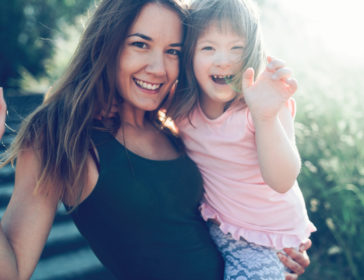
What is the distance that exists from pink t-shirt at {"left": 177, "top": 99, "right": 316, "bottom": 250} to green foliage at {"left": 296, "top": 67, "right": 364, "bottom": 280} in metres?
0.86

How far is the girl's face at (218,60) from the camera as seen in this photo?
71.8 inches

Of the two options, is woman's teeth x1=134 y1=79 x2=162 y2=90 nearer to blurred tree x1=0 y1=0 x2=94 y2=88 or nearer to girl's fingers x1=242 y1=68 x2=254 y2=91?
girl's fingers x1=242 y1=68 x2=254 y2=91

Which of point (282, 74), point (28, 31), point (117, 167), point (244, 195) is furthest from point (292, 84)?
point (28, 31)

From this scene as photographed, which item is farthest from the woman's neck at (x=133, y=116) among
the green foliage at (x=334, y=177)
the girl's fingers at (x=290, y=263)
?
the green foliage at (x=334, y=177)

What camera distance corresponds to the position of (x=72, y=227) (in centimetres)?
287

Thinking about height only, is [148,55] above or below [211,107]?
above

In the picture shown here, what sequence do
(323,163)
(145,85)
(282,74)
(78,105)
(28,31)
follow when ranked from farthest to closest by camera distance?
(28,31) < (323,163) < (145,85) < (78,105) < (282,74)

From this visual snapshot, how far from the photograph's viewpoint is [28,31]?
10367 millimetres

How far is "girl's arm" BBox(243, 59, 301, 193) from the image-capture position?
4.91 feet

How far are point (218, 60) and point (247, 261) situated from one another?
3.05ft

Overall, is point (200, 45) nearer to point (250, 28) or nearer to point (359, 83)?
point (250, 28)

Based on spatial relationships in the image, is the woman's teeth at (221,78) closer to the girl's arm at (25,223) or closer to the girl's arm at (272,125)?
the girl's arm at (272,125)

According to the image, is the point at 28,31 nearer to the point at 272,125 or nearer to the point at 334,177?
the point at 334,177

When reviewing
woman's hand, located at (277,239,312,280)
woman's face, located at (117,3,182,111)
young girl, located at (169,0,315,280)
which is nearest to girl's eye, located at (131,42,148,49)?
woman's face, located at (117,3,182,111)
